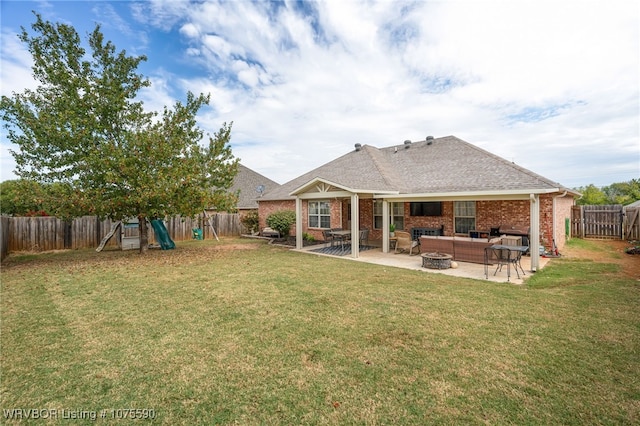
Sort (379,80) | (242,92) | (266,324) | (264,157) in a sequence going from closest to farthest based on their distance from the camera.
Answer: (266,324), (379,80), (242,92), (264,157)

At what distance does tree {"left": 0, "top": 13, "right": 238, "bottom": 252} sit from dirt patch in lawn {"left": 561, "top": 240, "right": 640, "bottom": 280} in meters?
14.4

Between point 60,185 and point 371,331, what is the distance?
1218 centimetres

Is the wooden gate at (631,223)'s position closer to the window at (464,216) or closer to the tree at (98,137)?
the window at (464,216)

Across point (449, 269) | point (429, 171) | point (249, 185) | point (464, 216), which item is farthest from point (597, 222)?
point (249, 185)

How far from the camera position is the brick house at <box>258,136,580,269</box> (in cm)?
1061

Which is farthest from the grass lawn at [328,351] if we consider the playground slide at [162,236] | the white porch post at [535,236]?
the playground slide at [162,236]

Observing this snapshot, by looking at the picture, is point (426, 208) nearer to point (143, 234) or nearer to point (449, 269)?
point (449, 269)

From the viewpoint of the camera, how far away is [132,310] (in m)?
5.77

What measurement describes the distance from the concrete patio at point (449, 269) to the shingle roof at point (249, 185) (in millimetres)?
13681

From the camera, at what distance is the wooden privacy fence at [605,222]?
1509 cm

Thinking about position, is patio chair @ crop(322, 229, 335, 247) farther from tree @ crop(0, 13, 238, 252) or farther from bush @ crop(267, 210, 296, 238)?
tree @ crop(0, 13, 238, 252)

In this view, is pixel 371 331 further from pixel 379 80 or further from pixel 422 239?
pixel 379 80

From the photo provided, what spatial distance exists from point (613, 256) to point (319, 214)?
43.2 ft

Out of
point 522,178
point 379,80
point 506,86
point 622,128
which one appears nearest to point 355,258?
point 522,178
